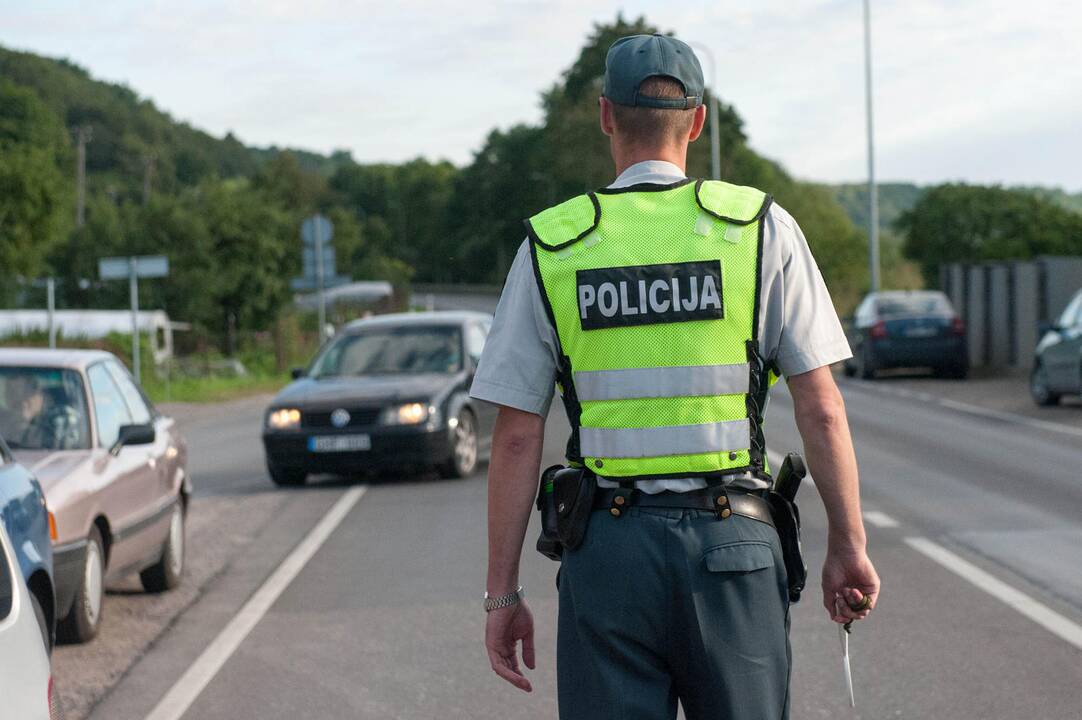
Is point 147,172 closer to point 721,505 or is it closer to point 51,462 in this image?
point 51,462

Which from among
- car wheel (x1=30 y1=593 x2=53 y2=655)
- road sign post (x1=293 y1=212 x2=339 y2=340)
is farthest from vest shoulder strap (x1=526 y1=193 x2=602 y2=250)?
road sign post (x1=293 y1=212 x2=339 y2=340)

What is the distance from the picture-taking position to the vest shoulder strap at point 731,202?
3.24 meters

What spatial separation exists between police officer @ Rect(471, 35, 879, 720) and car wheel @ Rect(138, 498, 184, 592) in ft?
20.4

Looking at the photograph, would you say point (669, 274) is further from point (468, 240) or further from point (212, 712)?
point (468, 240)

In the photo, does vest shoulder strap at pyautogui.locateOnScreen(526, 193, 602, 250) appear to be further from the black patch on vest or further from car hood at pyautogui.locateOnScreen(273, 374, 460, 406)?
car hood at pyautogui.locateOnScreen(273, 374, 460, 406)

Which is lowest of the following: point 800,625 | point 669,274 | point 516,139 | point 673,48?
point 800,625

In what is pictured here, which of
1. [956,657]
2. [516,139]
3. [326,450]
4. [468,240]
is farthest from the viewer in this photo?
[468,240]

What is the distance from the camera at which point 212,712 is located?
624cm

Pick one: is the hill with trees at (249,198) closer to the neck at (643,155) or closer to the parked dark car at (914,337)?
the parked dark car at (914,337)

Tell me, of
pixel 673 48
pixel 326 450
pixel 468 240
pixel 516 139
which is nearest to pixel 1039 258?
pixel 326 450

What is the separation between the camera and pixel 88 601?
Answer: 762cm

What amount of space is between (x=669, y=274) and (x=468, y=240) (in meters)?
124

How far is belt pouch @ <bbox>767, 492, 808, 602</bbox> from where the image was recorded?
3.24 meters

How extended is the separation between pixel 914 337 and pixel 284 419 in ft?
57.7
